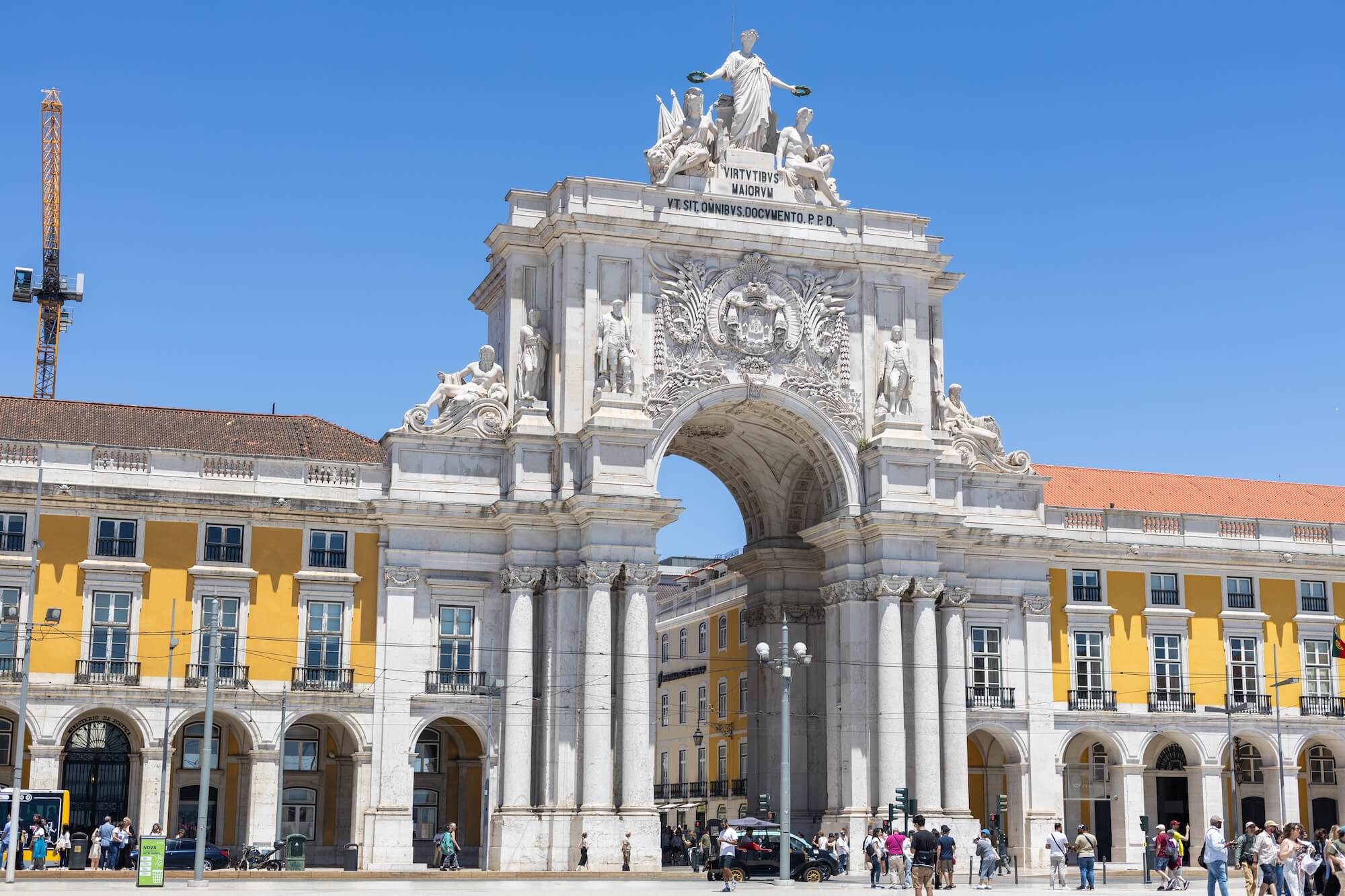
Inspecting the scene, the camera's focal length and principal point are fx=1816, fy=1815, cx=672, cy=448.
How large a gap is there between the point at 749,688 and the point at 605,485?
1374 centimetres

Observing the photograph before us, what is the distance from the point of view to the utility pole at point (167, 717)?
5250cm

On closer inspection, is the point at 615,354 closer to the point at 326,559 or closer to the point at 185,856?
A: the point at 326,559

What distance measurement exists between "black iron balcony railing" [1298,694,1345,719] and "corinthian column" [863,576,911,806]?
16.8 m

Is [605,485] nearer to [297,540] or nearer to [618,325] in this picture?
[618,325]

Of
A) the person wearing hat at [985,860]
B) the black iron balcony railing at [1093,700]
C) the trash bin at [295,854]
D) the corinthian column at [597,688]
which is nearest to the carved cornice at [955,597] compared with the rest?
the black iron balcony railing at [1093,700]

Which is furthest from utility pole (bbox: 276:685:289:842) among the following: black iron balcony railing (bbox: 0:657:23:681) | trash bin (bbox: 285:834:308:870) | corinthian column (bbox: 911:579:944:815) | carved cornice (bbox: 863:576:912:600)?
corinthian column (bbox: 911:579:944:815)

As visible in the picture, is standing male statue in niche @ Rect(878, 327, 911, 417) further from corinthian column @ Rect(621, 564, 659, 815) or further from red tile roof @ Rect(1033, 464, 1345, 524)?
red tile roof @ Rect(1033, 464, 1345, 524)

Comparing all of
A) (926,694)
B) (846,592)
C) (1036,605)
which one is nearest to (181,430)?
(846,592)

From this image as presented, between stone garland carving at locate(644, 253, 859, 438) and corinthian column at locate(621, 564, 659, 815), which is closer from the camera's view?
corinthian column at locate(621, 564, 659, 815)

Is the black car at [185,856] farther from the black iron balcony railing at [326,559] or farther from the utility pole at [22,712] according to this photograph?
the black iron balcony railing at [326,559]

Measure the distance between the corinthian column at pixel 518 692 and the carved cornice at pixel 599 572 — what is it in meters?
1.88

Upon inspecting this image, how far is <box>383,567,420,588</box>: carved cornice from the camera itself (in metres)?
56.8

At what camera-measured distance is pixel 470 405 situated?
192ft

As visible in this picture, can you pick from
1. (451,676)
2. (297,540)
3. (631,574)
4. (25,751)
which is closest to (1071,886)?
(631,574)
